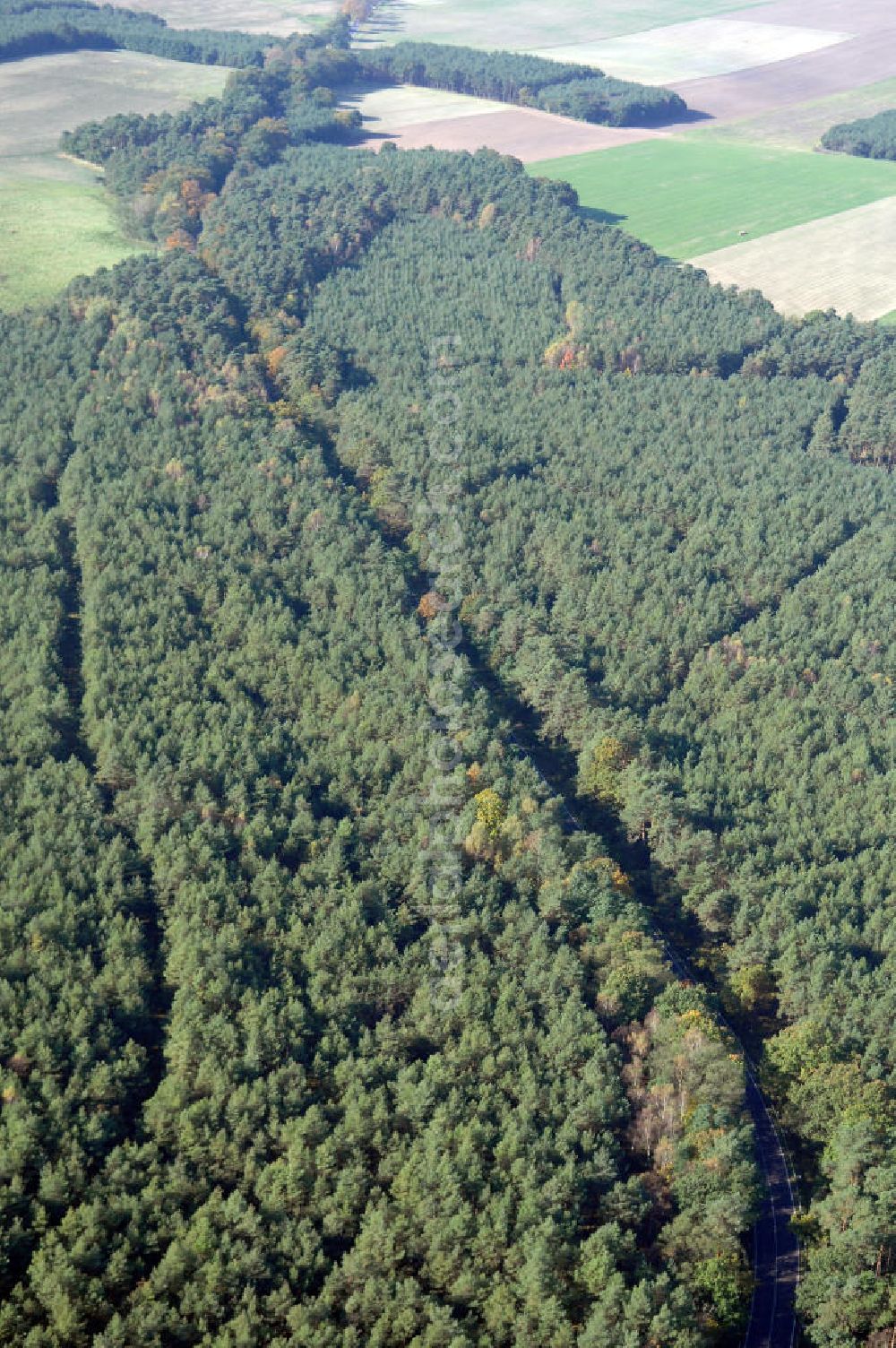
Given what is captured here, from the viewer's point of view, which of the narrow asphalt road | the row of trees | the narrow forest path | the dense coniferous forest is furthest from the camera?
the row of trees

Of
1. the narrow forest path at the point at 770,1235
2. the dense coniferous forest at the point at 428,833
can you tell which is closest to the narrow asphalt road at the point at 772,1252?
the narrow forest path at the point at 770,1235

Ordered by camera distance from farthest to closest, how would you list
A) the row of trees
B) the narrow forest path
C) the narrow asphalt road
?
the row of trees, the narrow forest path, the narrow asphalt road

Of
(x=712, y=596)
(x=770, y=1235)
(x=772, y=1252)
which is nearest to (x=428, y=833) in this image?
(x=770, y=1235)

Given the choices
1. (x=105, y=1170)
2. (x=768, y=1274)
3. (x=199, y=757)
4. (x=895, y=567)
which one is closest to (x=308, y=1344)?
(x=105, y=1170)

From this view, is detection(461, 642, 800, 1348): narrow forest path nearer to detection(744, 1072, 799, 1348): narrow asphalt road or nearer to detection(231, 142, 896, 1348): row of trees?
detection(744, 1072, 799, 1348): narrow asphalt road

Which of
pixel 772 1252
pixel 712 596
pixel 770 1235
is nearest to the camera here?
pixel 772 1252

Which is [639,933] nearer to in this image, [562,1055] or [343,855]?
[562,1055]

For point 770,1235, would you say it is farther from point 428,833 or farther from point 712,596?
point 712,596

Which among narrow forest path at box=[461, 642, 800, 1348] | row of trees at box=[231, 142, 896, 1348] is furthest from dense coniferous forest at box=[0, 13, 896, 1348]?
narrow forest path at box=[461, 642, 800, 1348]
